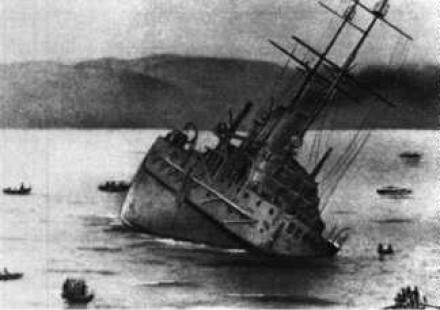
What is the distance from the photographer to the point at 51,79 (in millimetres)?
17672


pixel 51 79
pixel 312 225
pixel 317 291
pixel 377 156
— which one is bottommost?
pixel 317 291

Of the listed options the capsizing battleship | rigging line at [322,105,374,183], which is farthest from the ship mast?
rigging line at [322,105,374,183]

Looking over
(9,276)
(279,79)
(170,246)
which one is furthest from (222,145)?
(9,276)

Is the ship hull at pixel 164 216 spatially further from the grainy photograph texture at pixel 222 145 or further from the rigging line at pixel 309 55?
the rigging line at pixel 309 55

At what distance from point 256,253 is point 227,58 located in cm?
382

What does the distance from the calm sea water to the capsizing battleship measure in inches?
12.4

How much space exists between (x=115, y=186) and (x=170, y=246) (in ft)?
7.77

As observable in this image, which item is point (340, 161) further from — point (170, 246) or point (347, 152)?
point (170, 246)

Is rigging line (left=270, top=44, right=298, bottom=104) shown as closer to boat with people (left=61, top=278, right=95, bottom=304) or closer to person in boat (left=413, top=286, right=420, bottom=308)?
→ person in boat (left=413, top=286, right=420, bottom=308)

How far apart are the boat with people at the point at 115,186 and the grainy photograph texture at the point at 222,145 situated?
A: 0.46m

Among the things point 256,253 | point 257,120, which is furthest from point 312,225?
point 257,120

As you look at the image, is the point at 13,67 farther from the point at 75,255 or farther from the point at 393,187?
the point at 393,187

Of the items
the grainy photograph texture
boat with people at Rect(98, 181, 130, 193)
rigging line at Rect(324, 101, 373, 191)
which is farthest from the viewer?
Answer: boat with people at Rect(98, 181, 130, 193)

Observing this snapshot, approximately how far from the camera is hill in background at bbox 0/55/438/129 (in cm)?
1762
